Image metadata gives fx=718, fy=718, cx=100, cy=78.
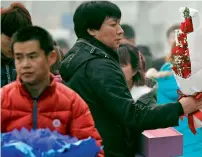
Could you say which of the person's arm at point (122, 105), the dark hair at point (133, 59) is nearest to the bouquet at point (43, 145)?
the person's arm at point (122, 105)

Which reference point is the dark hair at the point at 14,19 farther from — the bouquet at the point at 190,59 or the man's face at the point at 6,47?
the bouquet at the point at 190,59

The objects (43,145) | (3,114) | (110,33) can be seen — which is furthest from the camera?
(110,33)

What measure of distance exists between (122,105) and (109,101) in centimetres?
8

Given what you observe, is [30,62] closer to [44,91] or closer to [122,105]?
[44,91]

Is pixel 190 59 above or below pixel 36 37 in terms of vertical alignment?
below

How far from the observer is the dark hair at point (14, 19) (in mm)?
4500

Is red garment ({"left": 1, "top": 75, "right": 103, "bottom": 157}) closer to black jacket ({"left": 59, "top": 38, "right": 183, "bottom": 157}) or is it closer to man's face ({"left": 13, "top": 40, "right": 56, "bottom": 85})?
man's face ({"left": 13, "top": 40, "right": 56, "bottom": 85})

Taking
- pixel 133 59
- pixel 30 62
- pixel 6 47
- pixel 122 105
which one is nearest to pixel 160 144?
pixel 122 105

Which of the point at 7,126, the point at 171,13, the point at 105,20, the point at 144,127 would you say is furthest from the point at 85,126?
the point at 171,13

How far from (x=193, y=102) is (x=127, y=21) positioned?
9.19m

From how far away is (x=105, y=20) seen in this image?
14.9 ft

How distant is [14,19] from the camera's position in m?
4.55

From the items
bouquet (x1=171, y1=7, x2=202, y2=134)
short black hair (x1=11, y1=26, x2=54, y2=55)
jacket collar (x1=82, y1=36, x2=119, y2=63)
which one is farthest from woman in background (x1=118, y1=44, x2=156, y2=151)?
short black hair (x1=11, y1=26, x2=54, y2=55)

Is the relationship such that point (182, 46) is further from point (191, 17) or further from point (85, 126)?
point (85, 126)
